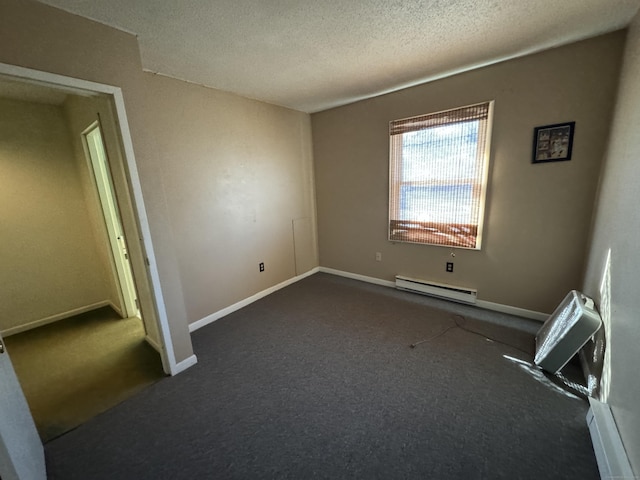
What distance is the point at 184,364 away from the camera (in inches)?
80.4

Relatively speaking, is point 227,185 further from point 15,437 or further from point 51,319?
point 51,319

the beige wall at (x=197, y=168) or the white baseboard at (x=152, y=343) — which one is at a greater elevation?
the beige wall at (x=197, y=168)

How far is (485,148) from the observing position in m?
2.48

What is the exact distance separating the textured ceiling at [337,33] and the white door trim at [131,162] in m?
0.37

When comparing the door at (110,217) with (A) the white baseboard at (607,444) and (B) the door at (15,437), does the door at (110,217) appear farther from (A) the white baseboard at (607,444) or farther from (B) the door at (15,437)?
(A) the white baseboard at (607,444)

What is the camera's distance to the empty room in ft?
4.49

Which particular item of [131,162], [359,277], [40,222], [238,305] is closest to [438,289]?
[359,277]

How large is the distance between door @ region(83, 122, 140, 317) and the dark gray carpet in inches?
47.6

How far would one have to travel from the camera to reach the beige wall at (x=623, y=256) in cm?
115

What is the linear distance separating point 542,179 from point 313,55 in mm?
2267

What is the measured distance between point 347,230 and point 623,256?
2.67 m

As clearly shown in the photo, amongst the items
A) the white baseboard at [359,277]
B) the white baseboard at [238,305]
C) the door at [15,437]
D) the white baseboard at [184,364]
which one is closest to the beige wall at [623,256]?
the white baseboard at [359,277]

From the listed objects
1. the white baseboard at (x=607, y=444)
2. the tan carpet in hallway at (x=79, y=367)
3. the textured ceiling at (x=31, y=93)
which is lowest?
the tan carpet in hallway at (x=79, y=367)

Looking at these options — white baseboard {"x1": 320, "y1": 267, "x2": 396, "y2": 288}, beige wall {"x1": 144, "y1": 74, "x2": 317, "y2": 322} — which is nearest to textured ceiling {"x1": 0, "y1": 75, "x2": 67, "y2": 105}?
beige wall {"x1": 144, "y1": 74, "x2": 317, "y2": 322}
